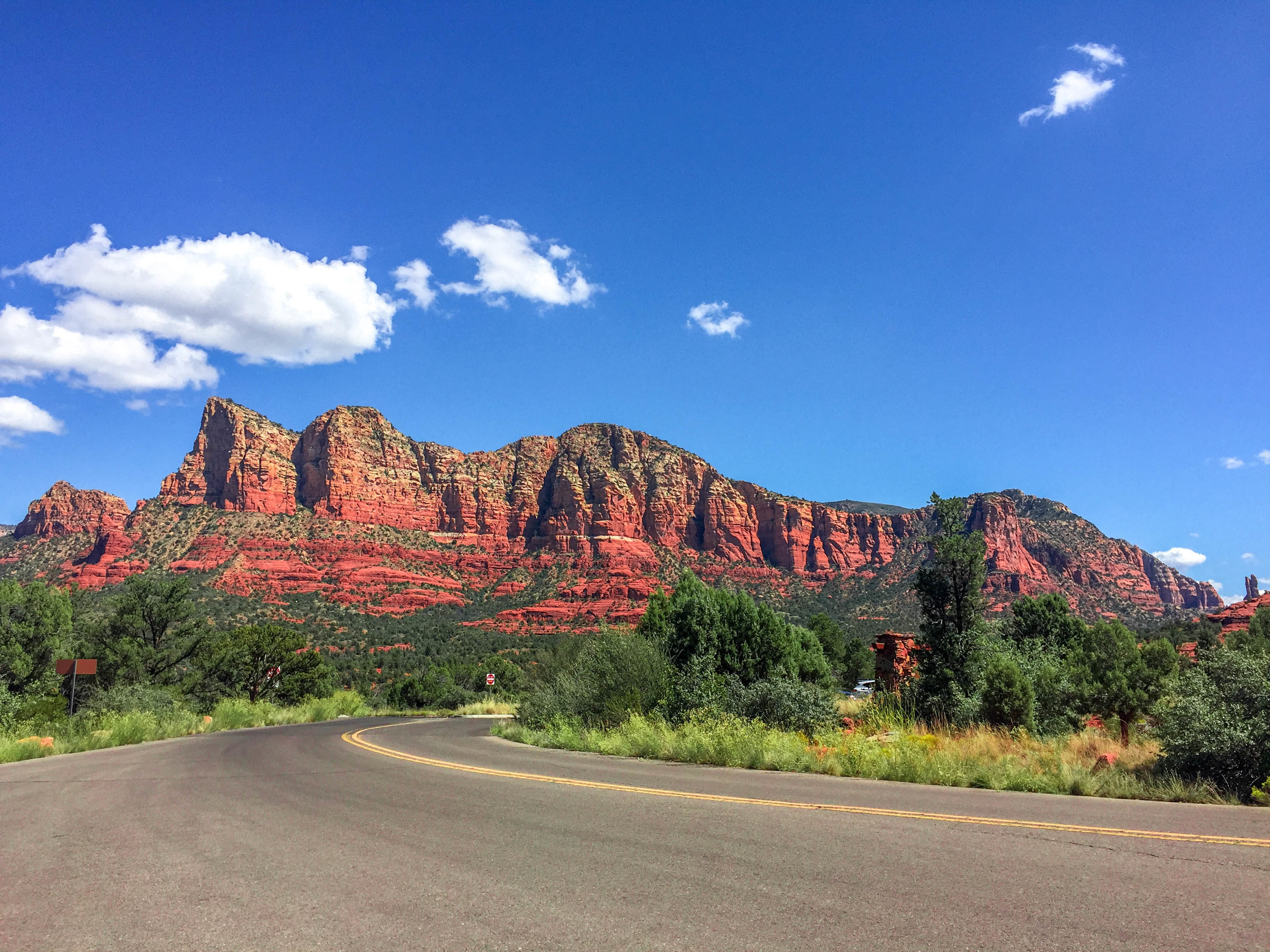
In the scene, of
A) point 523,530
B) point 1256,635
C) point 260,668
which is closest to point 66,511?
point 523,530

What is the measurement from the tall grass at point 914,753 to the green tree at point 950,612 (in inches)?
94.6

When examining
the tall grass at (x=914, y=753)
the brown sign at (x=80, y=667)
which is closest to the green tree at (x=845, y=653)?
the tall grass at (x=914, y=753)

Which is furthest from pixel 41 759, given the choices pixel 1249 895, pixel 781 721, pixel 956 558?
pixel 956 558

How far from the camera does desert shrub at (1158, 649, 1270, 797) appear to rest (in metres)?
9.31

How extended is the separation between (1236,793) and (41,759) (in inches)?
934

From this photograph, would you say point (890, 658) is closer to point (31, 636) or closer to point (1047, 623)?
point (1047, 623)

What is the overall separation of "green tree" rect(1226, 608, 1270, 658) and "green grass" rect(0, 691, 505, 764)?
38.8m

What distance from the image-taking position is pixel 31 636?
98.4 ft

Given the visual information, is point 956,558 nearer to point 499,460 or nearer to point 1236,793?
point 1236,793

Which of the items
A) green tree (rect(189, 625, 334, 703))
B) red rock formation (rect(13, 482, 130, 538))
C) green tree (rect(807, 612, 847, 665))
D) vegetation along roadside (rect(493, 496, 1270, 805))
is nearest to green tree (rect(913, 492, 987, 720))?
vegetation along roadside (rect(493, 496, 1270, 805))

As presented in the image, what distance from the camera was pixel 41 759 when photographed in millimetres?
17375

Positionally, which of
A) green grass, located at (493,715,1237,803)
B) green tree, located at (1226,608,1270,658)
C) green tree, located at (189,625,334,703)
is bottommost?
green tree, located at (189,625,334,703)

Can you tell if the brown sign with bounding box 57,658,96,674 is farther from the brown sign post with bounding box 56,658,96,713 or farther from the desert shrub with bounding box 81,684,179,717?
the desert shrub with bounding box 81,684,179,717

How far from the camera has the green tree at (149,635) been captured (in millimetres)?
35125
